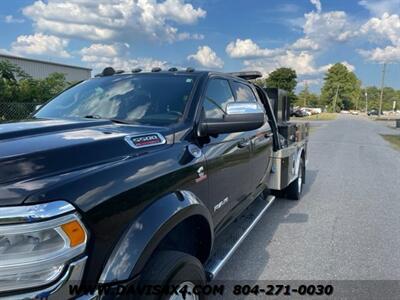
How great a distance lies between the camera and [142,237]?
2.10 m

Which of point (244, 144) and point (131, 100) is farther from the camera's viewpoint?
point (244, 144)

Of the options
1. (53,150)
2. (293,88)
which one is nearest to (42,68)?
(53,150)

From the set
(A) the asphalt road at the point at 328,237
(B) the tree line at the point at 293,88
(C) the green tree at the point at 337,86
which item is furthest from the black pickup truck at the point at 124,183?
(C) the green tree at the point at 337,86

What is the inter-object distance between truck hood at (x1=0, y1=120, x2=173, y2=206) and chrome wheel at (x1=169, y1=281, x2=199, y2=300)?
837mm

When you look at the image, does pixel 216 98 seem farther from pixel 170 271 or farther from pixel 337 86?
pixel 337 86

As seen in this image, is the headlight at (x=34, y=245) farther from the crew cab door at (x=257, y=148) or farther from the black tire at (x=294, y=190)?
the black tire at (x=294, y=190)

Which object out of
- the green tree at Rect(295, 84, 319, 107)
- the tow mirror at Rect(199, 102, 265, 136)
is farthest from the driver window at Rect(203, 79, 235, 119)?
the green tree at Rect(295, 84, 319, 107)

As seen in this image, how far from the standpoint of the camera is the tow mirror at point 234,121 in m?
2.85

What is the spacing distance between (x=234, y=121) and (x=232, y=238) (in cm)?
173

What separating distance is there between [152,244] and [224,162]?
1.43 meters

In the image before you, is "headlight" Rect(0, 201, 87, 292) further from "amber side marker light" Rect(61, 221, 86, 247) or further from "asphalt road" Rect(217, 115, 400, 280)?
"asphalt road" Rect(217, 115, 400, 280)

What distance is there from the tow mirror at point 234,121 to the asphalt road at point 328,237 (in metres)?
1.72

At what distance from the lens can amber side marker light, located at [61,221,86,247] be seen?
1727 mm

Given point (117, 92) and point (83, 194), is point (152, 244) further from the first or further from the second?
point (117, 92)
